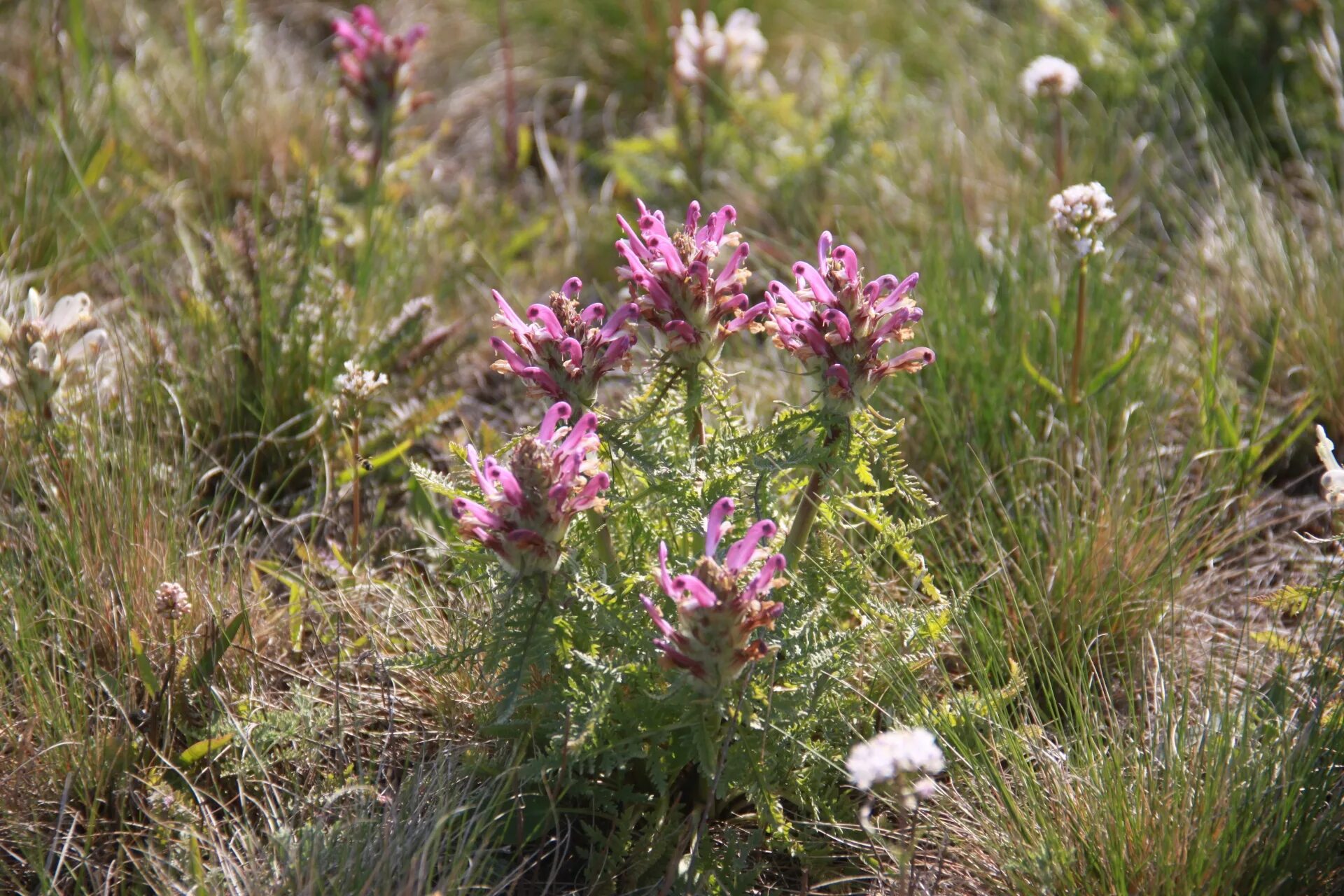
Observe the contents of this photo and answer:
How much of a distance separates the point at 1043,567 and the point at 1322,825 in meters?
0.79

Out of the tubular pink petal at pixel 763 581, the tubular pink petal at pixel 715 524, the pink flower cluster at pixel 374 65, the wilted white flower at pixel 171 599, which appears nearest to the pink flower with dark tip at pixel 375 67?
the pink flower cluster at pixel 374 65

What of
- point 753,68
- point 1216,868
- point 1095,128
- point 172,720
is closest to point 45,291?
point 172,720

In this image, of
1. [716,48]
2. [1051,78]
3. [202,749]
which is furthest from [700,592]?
[716,48]

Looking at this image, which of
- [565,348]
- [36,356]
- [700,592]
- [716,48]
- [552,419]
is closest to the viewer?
[700,592]

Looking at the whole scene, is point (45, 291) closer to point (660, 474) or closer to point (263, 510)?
point (263, 510)

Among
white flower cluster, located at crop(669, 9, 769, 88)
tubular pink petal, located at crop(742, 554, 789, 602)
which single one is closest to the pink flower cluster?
white flower cluster, located at crop(669, 9, 769, 88)

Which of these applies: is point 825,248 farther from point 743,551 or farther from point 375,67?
point 375,67

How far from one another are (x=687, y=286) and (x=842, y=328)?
27 cm

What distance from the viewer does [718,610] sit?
171cm

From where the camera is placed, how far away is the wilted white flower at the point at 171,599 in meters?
2.21

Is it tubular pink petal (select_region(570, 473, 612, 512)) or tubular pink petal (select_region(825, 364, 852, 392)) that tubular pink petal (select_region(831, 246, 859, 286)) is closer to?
tubular pink petal (select_region(825, 364, 852, 392))

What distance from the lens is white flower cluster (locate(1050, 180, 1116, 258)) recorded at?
8.55 ft

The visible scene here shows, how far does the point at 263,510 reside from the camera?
2.75 m

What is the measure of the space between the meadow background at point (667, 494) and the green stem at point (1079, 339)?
0.10 meters
